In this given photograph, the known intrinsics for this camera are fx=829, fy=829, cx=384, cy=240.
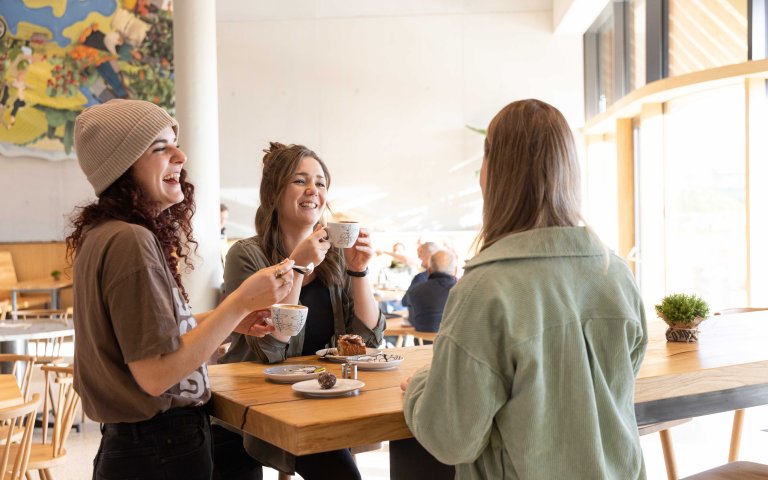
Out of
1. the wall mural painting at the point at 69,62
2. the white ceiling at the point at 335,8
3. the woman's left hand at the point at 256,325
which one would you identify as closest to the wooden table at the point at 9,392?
the woman's left hand at the point at 256,325

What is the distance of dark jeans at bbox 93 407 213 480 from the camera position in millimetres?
1701

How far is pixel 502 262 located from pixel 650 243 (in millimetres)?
7011

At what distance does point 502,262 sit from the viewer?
1.50 meters

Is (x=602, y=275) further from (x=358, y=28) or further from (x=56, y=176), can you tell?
(x=56, y=176)

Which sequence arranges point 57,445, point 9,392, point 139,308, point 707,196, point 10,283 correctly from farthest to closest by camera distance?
point 10,283, point 707,196, point 57,445, point 9,392, point 139,308

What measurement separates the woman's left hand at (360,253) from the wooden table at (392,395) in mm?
290

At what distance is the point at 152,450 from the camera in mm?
1714

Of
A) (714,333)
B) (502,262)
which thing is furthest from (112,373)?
(714,333)

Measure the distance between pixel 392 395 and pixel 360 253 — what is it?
0.75 metres

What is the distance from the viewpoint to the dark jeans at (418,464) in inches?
84.7

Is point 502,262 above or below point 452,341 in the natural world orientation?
above

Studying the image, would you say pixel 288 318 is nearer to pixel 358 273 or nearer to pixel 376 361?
pixel 376 361

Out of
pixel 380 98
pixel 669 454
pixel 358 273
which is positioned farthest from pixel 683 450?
pixel 380 98

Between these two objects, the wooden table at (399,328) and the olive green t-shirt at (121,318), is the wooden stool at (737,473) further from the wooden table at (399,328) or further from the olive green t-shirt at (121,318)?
the wooden table at (399,328)
